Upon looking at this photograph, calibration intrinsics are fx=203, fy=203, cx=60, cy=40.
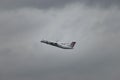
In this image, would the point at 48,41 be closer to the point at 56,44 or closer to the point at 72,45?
the point at 56,44

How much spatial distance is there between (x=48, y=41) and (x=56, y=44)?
28.0 feet

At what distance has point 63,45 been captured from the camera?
557 feet

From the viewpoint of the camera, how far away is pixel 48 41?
18150cm

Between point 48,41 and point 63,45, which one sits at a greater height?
point 48,41

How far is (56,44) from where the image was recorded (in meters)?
178

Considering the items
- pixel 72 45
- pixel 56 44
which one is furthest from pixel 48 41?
pixel 72 45

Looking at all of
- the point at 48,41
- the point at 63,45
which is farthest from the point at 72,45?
the point at 48,41

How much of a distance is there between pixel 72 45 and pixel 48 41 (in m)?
22.6

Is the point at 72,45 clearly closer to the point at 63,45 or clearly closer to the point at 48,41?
the point at 63,45

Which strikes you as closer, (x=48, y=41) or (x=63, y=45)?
(x=63, y=45)

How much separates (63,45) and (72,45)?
854 centimetres
